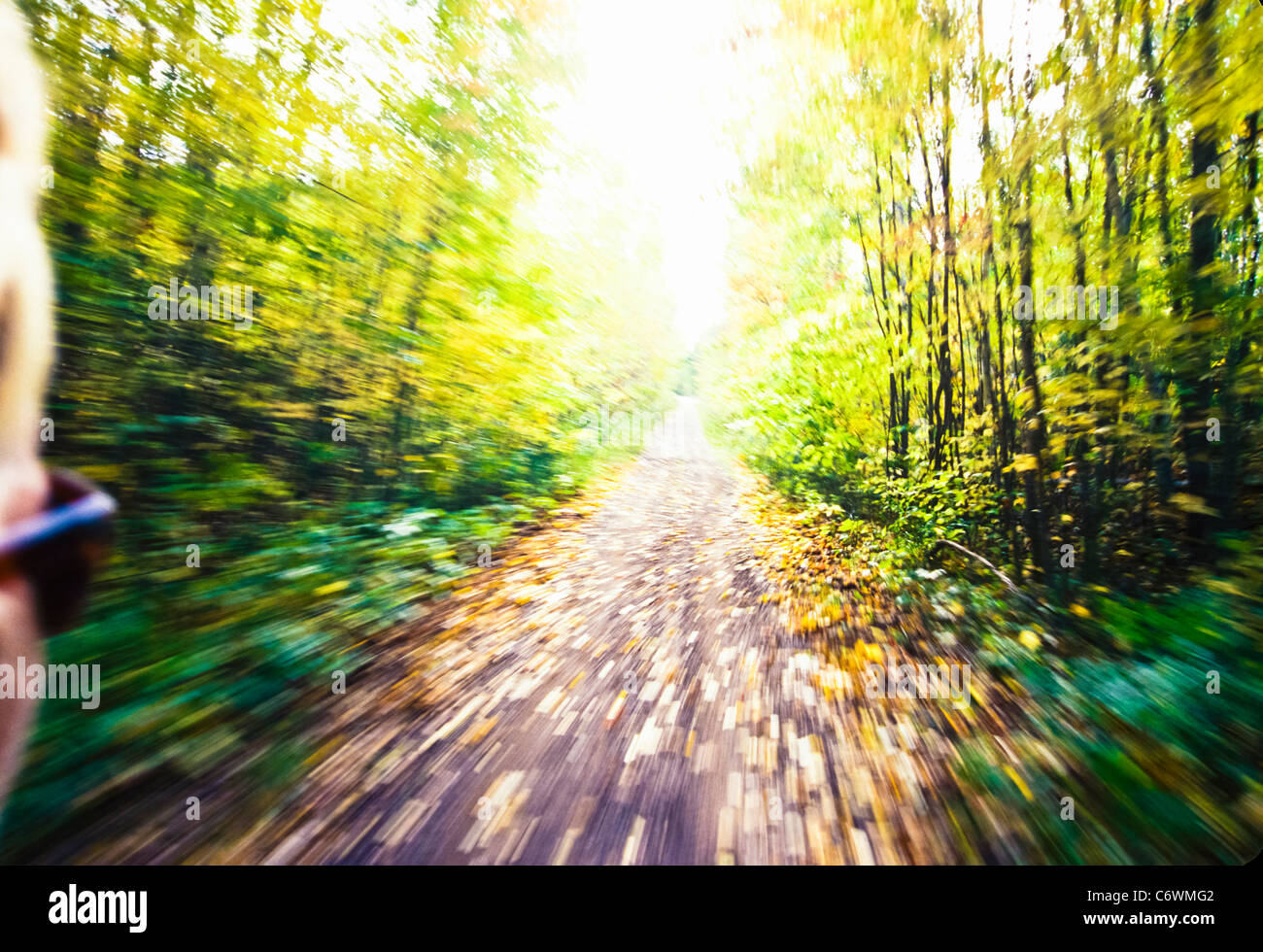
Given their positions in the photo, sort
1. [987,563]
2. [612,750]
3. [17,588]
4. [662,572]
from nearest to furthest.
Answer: [17,588]
[612,750]
[987,563]
[662,572]

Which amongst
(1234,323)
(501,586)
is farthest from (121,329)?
(1234,323)

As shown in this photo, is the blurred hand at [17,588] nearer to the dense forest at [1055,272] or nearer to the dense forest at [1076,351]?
the dense forest at [1076,351]

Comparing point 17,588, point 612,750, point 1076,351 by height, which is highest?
point 1076,351

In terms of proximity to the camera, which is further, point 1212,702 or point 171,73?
point 171,73

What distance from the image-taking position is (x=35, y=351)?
0.84m

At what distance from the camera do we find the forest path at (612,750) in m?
1.65

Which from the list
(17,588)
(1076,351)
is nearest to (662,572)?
(1076,351)

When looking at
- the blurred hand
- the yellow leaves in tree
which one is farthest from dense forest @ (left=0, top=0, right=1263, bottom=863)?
the blurred hand

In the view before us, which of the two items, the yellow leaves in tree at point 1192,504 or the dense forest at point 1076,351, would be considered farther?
the yellow leaves in tree at point 1192,504

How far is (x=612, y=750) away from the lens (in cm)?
215

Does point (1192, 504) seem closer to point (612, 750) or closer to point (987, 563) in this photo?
point (987, 563)

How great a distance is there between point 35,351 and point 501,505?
453cm

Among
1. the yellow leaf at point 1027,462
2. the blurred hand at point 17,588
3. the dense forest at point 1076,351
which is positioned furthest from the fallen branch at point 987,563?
the blurred hand at point 17,588

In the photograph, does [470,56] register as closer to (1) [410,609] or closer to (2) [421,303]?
(2) [421,303]
